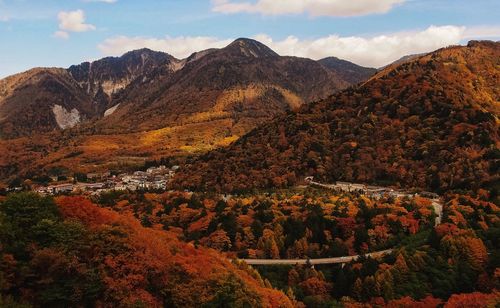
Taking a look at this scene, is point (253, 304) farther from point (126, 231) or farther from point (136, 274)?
point (126, 231)

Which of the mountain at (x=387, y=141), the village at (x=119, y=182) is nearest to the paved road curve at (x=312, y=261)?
the mountain at (x=387, y=141)

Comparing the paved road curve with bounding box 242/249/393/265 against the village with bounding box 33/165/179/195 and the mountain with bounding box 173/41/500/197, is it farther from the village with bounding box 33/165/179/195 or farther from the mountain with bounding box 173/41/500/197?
the village with bounding box 33/165/179/195

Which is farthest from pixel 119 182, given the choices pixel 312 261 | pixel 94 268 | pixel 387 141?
pixel 94 268

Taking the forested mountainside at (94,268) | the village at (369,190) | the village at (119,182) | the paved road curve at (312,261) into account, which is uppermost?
the forested mountainside at (94,268)

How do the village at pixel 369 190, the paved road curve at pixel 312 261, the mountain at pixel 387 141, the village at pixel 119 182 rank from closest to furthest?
1. the paved road curve at pixel 312 261
2. the village at pixel 369 190
3. the mountain at pixel 387 141
4. the village at pixel 119 182

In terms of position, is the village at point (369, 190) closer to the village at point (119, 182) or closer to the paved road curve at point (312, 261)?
the paved road curve at point (312, 261)

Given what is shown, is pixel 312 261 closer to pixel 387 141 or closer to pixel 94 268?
pixel 94 268
